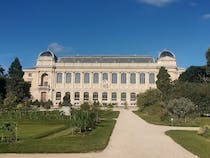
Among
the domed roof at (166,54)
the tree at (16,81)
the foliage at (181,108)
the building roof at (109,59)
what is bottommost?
the foliage at (181,108)

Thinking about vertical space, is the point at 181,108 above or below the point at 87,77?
below

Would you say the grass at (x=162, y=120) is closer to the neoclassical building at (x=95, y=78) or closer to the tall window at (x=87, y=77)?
the neoclassical building at (x=95, y=78)

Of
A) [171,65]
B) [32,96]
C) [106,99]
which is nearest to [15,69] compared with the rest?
[32,96]

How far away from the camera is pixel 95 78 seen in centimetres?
13188

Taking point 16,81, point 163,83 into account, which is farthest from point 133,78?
point 163,83

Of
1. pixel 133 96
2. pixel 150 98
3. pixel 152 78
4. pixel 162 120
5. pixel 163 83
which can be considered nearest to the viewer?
pixel 162 120

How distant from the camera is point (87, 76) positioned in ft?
432

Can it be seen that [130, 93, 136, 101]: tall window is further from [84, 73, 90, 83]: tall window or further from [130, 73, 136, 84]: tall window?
[84, 73, 90, 83]: tall window

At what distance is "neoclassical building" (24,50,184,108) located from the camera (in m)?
130

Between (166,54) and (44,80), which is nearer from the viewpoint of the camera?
(166,54)

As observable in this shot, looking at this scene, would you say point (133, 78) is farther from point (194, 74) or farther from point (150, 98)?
point (150, 98)

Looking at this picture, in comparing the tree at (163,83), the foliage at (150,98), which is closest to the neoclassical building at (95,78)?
the tree at (163,83)

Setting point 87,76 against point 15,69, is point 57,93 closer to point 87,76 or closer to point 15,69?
point 87,76

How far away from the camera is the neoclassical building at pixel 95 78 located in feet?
425
